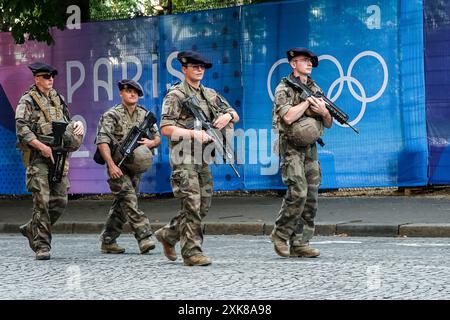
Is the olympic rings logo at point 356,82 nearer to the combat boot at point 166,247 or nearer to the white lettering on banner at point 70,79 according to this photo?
the white lettering on banner at point 70,79

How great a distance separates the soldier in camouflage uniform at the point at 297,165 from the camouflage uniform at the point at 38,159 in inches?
91.2

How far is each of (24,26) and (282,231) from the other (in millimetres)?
8506

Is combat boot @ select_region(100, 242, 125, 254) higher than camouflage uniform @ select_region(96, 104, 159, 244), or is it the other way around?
camouflage uniform @ select_region(96, 104, 159, 244)

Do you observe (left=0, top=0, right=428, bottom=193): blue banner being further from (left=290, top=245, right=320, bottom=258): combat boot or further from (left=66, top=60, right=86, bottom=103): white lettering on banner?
(left=290, top=245, right=320, bottom=258): combat boot

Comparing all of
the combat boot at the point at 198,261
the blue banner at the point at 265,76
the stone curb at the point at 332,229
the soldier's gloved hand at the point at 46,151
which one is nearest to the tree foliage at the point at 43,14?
the blue banner at the point at 265,76

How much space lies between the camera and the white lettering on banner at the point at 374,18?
14.9m

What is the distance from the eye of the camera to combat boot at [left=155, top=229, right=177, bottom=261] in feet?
30.2

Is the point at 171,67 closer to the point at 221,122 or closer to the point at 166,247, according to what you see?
the point at 166,247

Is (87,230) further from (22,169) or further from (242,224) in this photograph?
(22,169)

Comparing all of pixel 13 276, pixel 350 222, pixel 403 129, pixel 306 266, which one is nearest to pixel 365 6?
pixel 403 129

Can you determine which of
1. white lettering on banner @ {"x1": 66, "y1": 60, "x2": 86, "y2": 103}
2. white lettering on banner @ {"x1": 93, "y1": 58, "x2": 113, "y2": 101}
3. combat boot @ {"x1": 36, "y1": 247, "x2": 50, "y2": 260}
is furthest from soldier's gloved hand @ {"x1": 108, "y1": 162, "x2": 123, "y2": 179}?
white lettering on banner @ {"x1": 66, "y1": 60, "x2": 86, "y2": 103}

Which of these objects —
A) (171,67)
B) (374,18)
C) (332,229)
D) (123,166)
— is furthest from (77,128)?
(171,67)

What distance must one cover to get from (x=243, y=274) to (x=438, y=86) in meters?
7.33

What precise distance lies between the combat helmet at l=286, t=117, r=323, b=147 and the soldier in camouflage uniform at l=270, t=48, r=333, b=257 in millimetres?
18
